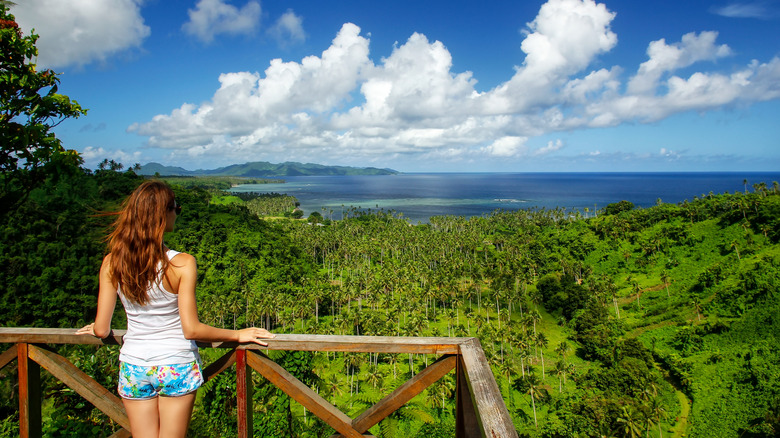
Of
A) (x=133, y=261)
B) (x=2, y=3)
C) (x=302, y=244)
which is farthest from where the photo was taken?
(x=302, y=244)

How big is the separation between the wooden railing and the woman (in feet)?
0.63

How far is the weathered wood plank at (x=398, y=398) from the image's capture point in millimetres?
2443

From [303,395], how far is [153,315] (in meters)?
0.99

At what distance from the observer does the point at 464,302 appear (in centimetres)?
5466

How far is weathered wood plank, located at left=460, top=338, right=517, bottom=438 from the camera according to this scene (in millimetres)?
1788

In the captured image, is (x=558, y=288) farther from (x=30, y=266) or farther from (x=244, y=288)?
(x=30, y=266)

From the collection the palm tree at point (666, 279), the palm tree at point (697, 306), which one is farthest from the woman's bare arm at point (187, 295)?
the palm tree at point (666, 279)

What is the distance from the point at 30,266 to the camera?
33500 millimetres

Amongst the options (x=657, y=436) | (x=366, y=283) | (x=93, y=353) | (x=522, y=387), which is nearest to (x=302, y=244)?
(x=366, y=283)

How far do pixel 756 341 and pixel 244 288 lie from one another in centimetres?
5041

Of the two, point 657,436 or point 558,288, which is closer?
point 657,436

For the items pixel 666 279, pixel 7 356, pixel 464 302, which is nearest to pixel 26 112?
pixel 7 356

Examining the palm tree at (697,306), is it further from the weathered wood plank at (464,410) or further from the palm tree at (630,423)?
the weathered wood plank at (464,410)

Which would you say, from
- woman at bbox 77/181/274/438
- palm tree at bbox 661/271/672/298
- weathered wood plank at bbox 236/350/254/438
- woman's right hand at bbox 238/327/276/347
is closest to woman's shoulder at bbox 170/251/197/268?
woman at bbox 77/181/274/438
